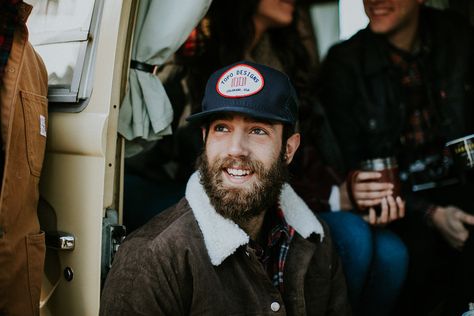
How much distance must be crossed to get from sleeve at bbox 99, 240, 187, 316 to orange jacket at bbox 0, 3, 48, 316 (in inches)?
13.9

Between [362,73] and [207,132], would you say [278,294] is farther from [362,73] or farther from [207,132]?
[362,73]

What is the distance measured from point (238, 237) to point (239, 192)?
198 mm

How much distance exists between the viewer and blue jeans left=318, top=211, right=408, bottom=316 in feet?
9.06

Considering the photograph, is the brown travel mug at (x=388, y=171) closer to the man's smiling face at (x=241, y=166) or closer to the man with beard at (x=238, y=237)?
the man with beard at (x=238, y=237)

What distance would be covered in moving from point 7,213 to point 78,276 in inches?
17.4

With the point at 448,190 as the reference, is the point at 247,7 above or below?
above

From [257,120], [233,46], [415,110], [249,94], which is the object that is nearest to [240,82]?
[249,94]

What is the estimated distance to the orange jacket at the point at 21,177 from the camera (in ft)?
6.48

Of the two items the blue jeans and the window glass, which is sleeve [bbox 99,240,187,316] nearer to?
the window glass

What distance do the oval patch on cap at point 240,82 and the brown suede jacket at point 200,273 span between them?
16.0 inches

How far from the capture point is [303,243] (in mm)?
2328

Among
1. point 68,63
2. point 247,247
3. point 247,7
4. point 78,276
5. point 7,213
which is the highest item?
point 247,7

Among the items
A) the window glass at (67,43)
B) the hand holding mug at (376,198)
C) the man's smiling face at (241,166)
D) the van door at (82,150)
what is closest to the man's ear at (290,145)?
the man's smiling face at (241,166)

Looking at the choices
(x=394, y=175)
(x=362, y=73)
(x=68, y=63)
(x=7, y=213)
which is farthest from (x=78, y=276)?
(x=362, y=73)
